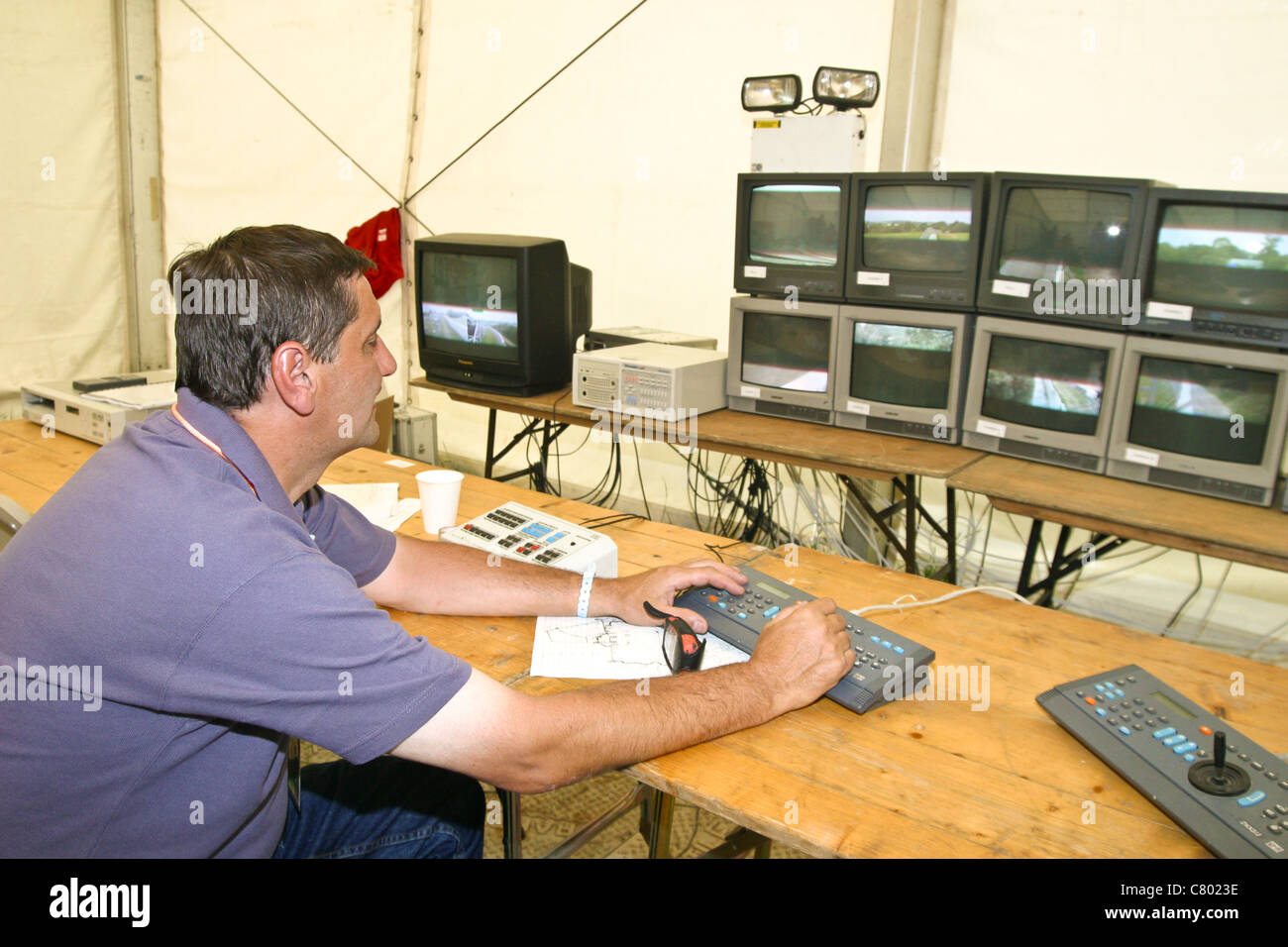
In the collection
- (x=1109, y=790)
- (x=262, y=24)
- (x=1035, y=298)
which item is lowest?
(x=1109, y=790)

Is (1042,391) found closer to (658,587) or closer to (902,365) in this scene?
(902,365)

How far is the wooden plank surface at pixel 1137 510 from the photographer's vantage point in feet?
7.16

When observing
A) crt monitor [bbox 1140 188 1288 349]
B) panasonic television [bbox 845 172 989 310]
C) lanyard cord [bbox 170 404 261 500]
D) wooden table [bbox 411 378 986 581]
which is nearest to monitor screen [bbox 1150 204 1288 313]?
crt monitor [bbox 1140 188 1288 349]

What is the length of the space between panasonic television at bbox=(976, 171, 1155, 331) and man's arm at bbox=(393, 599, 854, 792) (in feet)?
5.58

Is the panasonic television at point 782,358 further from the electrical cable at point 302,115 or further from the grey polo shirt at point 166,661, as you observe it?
the electrical cable at point 302,115

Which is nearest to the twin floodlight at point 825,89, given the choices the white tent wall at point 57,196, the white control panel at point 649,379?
the white control panel at point 649,379

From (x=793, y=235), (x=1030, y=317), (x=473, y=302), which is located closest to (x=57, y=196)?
(x=473, y=302)

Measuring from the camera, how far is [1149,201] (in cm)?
241

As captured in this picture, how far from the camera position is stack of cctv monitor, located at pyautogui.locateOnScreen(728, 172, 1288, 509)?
7.70 feet

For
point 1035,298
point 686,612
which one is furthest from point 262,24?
point 686,612

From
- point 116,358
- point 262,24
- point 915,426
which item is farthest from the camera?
point 116,358

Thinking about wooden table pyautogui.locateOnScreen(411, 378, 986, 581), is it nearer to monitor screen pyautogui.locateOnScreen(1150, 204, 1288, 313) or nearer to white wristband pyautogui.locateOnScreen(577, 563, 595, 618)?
monitor screen pyautogui.locateOnScreen(1150, 204, 1288, 313)
